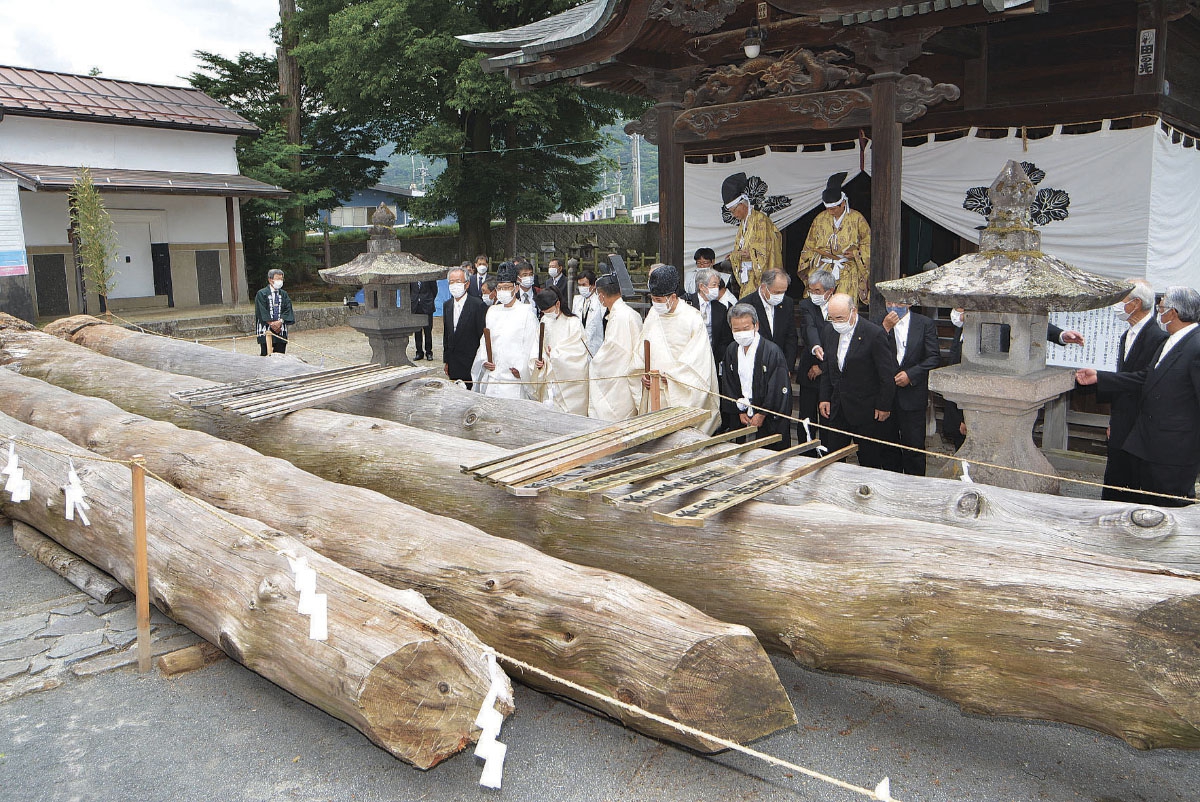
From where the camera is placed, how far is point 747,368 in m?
6.73

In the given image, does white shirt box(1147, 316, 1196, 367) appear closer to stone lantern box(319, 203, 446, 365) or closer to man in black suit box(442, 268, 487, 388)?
man in black suit box(442, 268, 487, 388)

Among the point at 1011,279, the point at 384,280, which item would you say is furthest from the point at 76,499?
the point at 1011,279

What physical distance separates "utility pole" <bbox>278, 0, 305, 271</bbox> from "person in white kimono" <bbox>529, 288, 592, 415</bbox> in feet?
56.5

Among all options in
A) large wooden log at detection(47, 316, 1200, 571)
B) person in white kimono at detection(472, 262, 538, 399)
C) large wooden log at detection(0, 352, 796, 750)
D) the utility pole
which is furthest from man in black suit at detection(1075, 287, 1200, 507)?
the utility pole

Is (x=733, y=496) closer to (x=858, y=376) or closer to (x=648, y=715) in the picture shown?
(x=648, y=715)

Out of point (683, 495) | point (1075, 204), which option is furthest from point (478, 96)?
point (683, 495)

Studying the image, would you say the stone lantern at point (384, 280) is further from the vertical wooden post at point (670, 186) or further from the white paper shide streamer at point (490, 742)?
the white paper shide streamer at point (490, 742)

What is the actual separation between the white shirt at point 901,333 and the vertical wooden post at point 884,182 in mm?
1401

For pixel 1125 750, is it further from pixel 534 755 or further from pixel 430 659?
pixel 430 659

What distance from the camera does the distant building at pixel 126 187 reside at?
56.7 ft

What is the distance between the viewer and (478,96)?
68.6ft

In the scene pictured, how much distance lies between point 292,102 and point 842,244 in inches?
737

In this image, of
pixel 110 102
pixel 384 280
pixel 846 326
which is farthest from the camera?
pixel 110 102

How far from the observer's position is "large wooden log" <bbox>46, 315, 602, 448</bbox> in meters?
5.93
